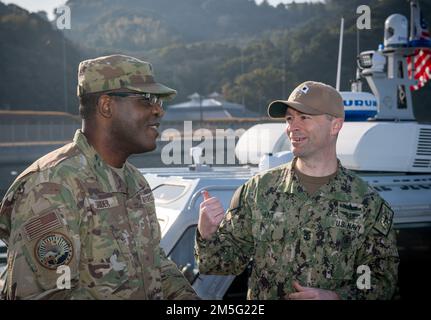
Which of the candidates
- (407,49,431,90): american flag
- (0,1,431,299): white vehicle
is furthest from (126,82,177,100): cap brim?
(407,49,431,90): american flag

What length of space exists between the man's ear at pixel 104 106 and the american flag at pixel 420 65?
6123mm

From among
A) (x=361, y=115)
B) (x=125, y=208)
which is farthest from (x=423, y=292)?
(x=125, y=208)

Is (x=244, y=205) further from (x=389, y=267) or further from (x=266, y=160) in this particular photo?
(x=266, y=160)

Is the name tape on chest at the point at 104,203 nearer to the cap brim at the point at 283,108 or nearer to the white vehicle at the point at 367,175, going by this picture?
the cap brim at the point at 283,108

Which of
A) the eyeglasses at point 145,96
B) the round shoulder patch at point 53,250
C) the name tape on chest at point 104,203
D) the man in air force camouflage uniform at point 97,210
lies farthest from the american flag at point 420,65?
the round shoulder patch at point 53,250

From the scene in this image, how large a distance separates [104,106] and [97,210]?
19.2 inches

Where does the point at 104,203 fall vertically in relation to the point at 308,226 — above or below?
above

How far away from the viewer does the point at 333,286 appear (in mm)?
3104

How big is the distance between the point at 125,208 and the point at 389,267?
4.48 feet

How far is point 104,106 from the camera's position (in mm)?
2717

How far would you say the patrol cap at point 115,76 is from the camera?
2678mm

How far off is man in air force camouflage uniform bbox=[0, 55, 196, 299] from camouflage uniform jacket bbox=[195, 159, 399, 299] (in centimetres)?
45
